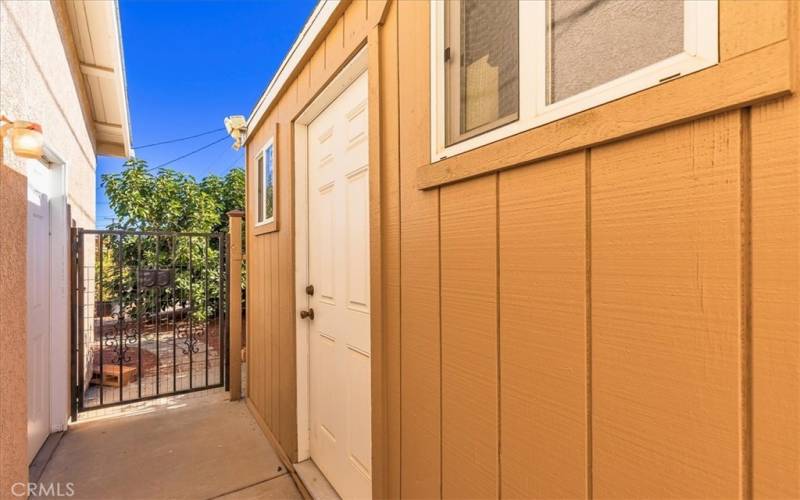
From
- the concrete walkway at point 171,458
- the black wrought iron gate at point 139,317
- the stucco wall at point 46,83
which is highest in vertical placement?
the stucco wall at point 46,83

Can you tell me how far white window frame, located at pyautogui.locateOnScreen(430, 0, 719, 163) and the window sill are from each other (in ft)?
0.07

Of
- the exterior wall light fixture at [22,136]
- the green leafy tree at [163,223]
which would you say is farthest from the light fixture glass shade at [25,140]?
the green leafy tree at [163,223]

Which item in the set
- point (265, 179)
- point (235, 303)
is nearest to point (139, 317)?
point (235, 303)

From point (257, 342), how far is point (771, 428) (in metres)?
3.05

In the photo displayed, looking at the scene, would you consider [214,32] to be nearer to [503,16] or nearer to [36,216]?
[36,216]

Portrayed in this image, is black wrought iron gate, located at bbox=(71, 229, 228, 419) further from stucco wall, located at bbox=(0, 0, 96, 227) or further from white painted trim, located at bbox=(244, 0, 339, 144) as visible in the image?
white painted trim, located at bbox=(244, 0, 339, 144)

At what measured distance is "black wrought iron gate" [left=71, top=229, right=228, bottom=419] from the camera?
3.15 metres

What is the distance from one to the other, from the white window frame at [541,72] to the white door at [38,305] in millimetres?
2526

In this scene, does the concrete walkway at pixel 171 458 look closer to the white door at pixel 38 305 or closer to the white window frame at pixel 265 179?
the white door at pixel 38 305

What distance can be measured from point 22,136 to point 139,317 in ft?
7.75

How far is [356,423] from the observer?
175cm

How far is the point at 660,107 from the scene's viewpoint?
1.88ft

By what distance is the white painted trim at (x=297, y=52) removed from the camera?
5.69 ft

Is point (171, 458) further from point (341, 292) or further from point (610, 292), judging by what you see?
point (610, 292)
